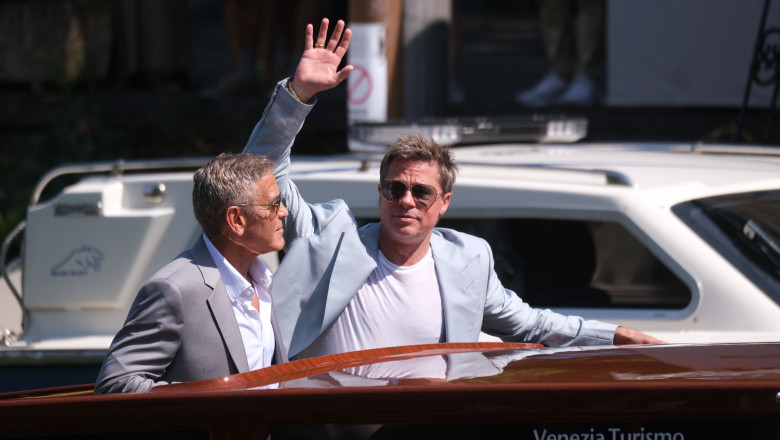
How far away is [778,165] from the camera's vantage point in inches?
158

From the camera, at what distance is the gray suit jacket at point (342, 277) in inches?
114

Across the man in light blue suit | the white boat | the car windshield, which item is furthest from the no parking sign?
the man in light blue suit

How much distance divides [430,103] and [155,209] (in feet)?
8.02

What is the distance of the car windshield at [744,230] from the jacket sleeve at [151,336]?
1.81 meters

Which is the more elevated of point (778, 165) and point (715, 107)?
point (778, 165)

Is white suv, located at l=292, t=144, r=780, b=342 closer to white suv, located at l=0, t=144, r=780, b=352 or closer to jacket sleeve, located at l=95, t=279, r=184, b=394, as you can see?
white suv, located at l=0, t=144, r=780, b=352

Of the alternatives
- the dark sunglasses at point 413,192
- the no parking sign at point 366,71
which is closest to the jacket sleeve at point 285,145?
the dark sunglasses at point 413,192

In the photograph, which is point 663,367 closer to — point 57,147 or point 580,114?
point 580,114

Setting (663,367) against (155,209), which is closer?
(663,367)

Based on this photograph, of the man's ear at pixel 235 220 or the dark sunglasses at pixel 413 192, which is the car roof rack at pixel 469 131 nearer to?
the dark sunglasses at pixel 413 192

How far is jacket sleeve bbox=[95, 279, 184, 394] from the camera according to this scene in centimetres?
230

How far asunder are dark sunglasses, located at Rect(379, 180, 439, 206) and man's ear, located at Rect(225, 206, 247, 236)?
21.0 inches

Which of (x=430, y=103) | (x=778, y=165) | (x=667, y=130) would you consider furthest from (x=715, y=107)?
(x=778, y=165)

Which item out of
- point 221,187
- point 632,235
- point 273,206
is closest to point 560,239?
point 632,235
